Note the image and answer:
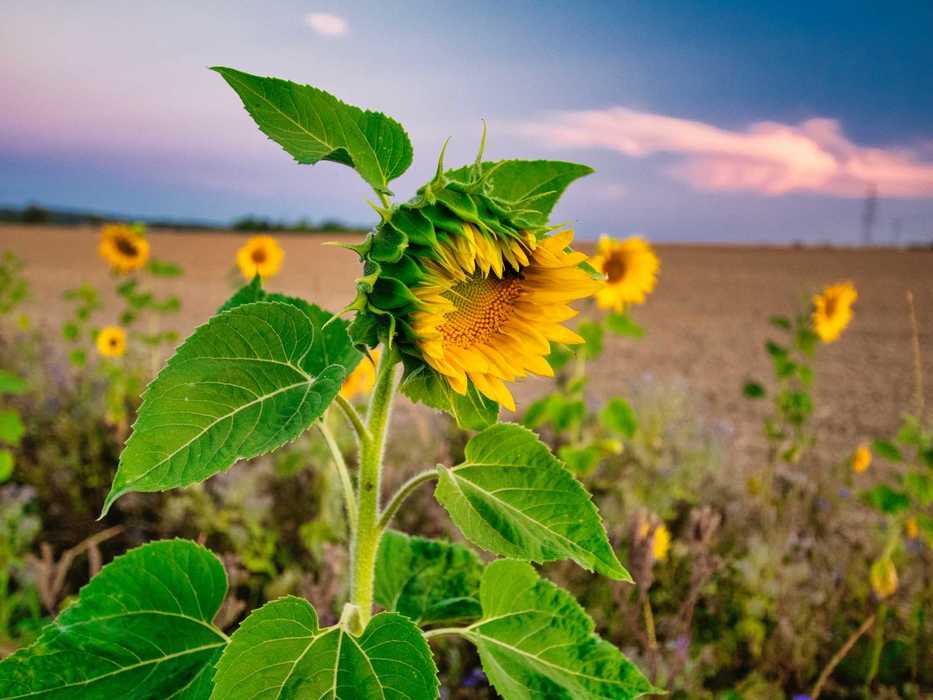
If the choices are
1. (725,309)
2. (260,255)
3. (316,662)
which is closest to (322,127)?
(316,662)

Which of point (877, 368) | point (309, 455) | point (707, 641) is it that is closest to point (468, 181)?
point (707, 641)

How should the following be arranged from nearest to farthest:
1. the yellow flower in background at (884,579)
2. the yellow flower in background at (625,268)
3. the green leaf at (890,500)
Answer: the yellow flower in background at (884,579) → the green leaf at (890,500) → the yellow flower in background at (625,268)

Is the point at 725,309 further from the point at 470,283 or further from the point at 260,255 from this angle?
the point at 470,283

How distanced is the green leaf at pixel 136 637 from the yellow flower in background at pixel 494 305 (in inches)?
17.8

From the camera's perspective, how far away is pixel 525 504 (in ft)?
2.78

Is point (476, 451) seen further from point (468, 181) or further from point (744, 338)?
point (744, 338)

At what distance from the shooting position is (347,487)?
0.98m

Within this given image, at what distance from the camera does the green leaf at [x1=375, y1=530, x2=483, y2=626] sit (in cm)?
118

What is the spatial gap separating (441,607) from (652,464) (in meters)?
2.81

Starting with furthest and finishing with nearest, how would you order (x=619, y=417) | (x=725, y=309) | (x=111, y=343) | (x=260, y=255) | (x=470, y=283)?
(x=725, y=309) < (x=260, y=255) < (x=111, y=343) < (x=619, y=417) < (x=470, y=283)

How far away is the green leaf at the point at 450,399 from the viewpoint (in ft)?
2.76

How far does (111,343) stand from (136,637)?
4.03 meters

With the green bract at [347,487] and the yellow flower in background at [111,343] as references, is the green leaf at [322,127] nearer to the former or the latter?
the green bract at [347,487]

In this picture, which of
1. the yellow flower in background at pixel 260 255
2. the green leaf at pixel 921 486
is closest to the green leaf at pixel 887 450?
the green leaf at pixel 921 486
